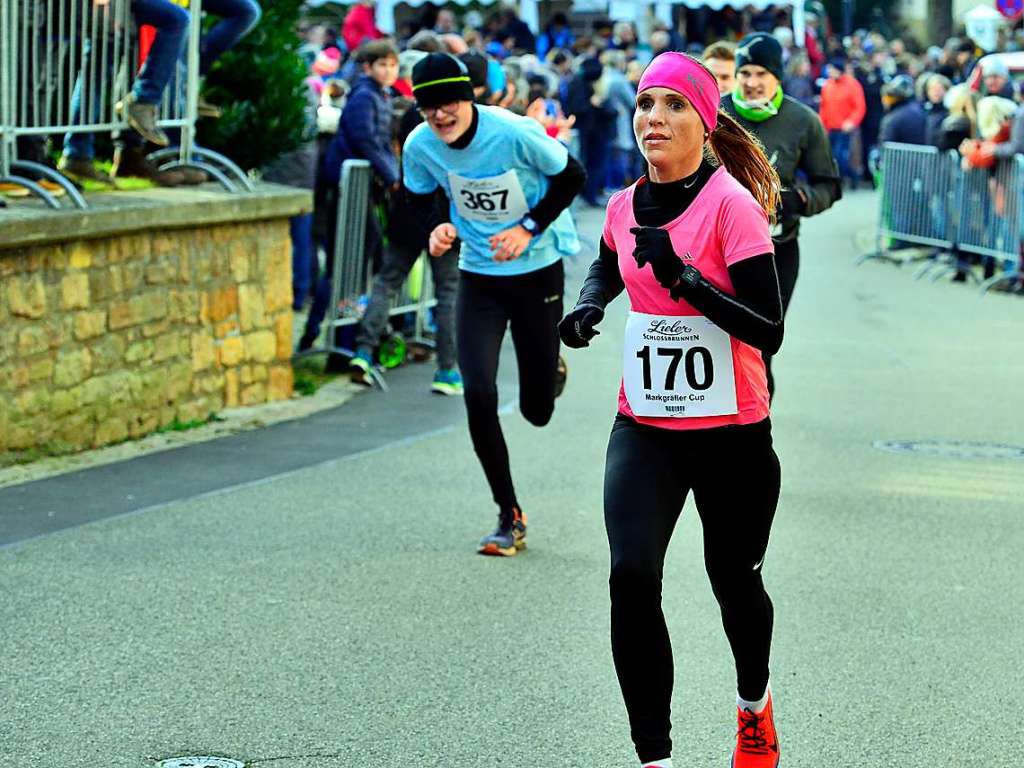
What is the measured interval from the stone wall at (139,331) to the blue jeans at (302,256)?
8.44 ft

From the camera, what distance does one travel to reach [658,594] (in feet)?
15.5

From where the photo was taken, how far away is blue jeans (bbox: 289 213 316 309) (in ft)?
46.7

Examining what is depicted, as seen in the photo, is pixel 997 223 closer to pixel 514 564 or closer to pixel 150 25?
pixel 150 25

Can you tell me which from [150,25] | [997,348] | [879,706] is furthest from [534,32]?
[879,706]

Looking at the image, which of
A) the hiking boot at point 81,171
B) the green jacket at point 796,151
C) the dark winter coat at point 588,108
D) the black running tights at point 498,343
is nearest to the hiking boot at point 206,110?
the hiking boot at point 81,171

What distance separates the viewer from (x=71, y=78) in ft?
34.4

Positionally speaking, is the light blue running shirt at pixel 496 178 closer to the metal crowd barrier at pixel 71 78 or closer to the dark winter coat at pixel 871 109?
the metal crowd barrier at pixel 71 78

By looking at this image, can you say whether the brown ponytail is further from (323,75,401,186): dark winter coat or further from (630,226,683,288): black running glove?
(323,75,401,186): dark winter coat

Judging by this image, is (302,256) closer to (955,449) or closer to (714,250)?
(955,449)

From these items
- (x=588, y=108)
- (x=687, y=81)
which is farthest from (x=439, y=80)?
(x=588, y=108)

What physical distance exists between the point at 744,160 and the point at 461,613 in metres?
2.33

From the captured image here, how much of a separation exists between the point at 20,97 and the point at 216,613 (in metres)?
4.23

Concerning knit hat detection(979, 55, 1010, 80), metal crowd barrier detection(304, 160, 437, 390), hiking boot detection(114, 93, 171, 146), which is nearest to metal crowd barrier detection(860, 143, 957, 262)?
knit hat detection(979, 55, 1010, 80)

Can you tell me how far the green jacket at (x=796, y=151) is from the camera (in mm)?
8750
